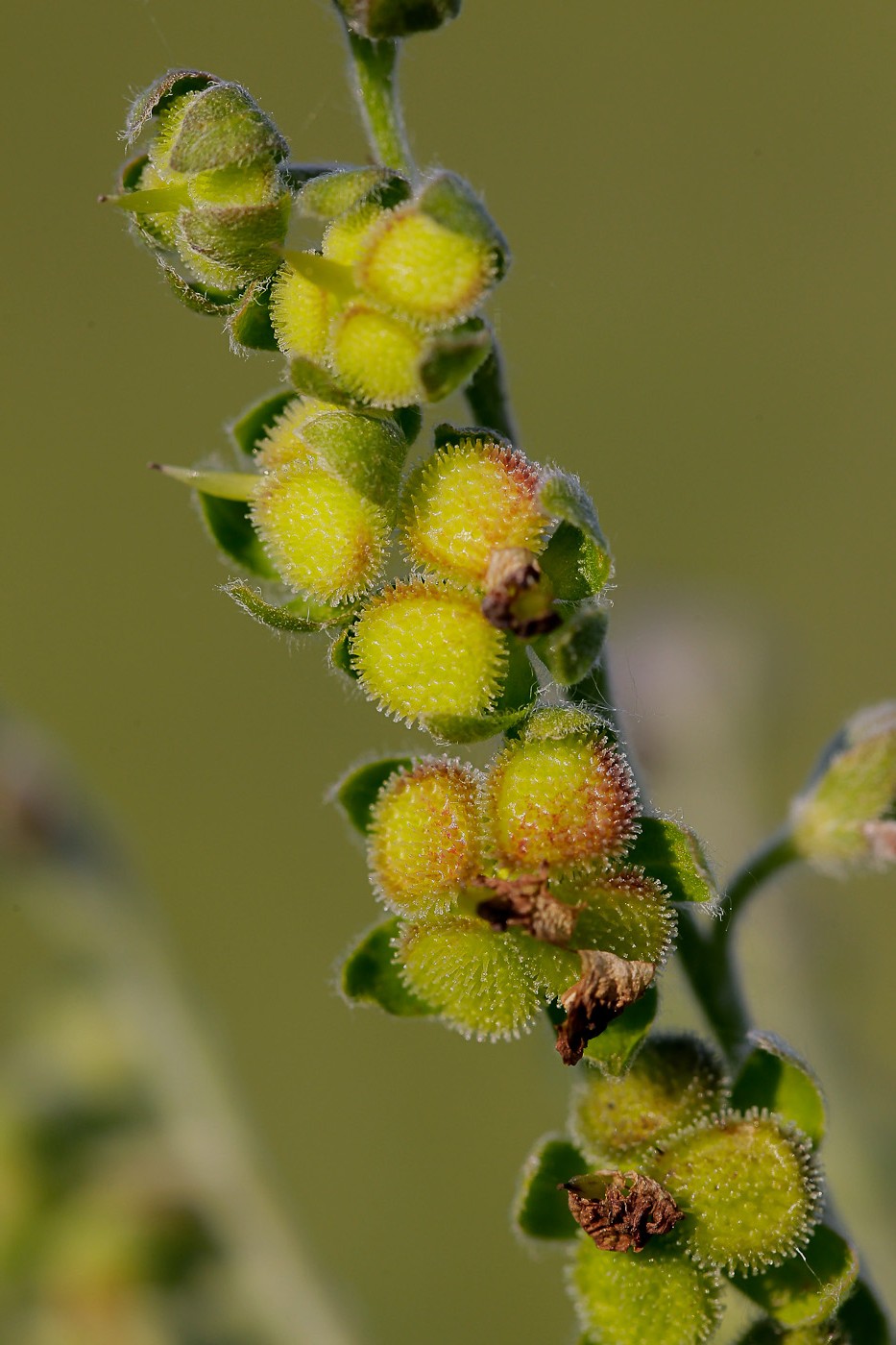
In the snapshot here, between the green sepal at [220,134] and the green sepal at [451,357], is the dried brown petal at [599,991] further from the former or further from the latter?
the green sepal at [220,134]

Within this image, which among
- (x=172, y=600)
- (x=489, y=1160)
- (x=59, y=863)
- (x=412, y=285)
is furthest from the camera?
(x=172, y=600)

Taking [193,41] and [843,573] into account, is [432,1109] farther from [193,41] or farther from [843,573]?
[193,41]

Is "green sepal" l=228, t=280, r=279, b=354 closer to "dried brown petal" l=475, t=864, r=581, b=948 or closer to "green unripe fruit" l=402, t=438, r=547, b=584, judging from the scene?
"green unripe fruit" l=402, t=438, r=547, b=584

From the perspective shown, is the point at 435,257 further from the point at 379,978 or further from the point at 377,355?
the point at 379,978

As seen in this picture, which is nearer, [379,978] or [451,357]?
[451,357]

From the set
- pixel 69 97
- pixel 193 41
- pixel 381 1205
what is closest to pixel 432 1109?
pixel 381 1205

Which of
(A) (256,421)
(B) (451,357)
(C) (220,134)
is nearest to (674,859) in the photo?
(B) (451,357)

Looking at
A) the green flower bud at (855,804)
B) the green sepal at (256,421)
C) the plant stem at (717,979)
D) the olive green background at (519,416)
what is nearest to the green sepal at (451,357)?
the green sepal at (256,421)
